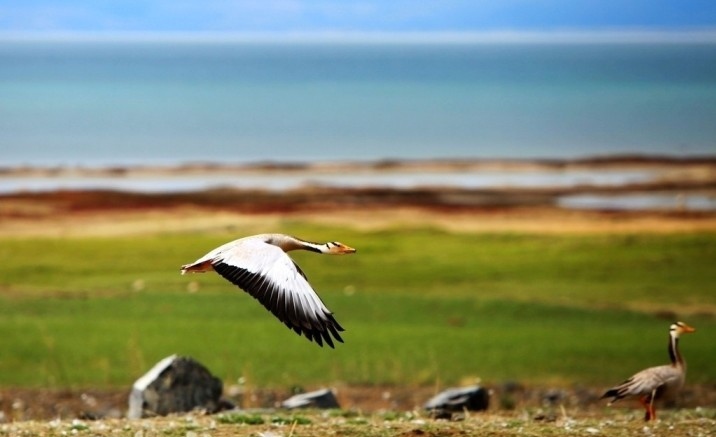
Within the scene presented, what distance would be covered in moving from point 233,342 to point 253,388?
5.94 ft

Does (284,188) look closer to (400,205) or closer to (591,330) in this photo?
(400,205)

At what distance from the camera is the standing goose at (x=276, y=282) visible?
6828 mm

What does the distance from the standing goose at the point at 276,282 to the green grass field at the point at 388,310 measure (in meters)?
5.53

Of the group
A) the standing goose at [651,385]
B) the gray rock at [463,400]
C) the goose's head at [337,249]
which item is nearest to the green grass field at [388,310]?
the gray rock at [463,400]

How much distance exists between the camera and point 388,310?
639 inches

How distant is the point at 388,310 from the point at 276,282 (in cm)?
927

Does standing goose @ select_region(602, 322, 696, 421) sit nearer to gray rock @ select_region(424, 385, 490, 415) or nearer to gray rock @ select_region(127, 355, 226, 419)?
gray rock @ select_region(424, 385, 490, 415)

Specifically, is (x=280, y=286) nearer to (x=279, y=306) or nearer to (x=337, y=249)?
(x=279, y=306)

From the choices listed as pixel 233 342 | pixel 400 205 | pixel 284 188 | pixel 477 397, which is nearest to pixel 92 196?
pixel 284 188

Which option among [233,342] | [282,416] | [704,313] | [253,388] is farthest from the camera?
[704,313]

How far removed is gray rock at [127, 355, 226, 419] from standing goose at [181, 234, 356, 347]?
2.70m

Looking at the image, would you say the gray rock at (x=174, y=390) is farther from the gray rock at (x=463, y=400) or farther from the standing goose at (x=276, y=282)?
the standing goose at (x=276, y=282)

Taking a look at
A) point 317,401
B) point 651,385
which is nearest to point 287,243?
point 651,385

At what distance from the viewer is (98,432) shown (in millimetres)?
7727
